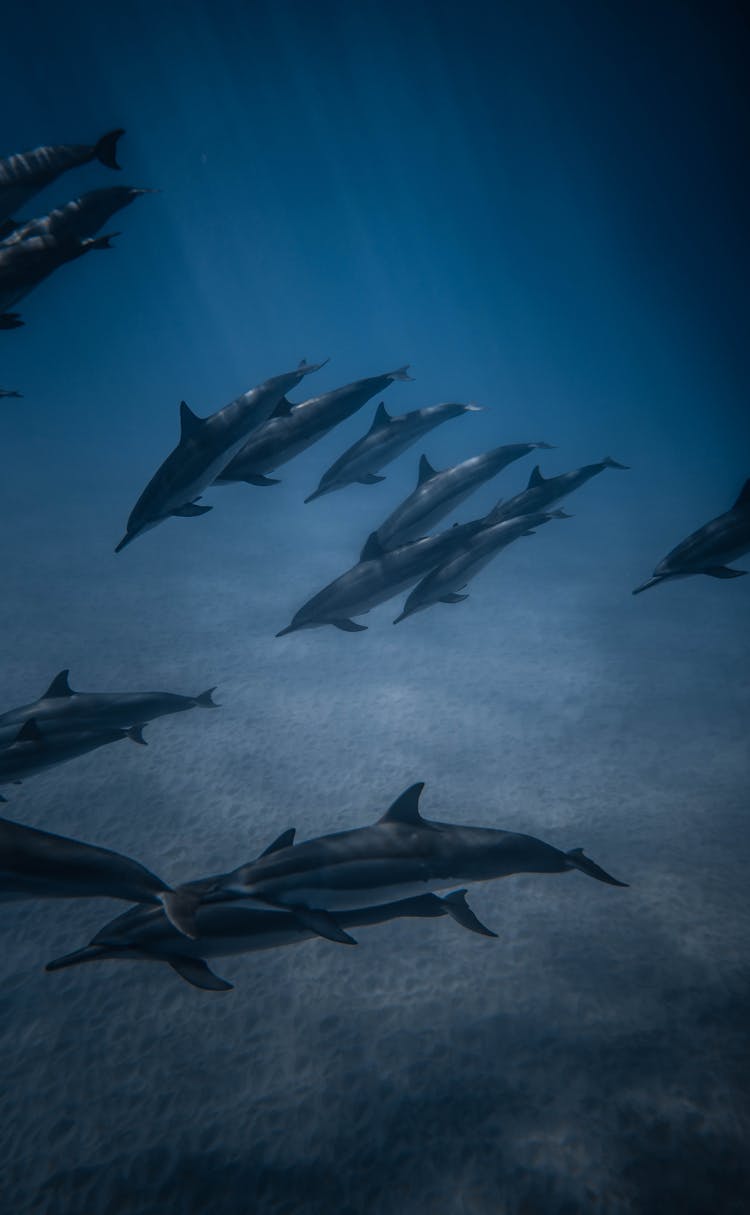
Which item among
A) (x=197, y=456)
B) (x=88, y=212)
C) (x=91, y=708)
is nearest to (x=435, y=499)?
(x=197, y=456)

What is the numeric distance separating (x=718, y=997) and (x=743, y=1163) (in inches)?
60.9

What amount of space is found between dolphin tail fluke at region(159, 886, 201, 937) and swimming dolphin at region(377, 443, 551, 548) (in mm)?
3765

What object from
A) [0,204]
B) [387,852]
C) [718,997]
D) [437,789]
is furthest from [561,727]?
[0,204]

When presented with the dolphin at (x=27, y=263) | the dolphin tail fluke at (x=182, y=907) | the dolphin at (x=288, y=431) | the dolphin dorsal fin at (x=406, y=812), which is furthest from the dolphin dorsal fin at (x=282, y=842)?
the dolphin at (x=27, y=263)

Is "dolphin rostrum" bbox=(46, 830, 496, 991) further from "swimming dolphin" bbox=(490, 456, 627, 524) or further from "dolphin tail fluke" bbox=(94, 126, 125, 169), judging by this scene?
"dolphin tail fluke" bbox=(94, 126, 125, 169)

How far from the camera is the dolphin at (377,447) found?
19.0ft

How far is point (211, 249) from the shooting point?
85.4 metres

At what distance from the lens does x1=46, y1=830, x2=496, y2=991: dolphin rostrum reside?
329 cm

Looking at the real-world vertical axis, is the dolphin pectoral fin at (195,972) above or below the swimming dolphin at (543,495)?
below

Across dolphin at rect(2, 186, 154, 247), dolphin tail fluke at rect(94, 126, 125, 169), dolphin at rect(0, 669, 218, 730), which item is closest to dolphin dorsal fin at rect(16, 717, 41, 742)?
dolphin at rect(0, 669, 218, 730)

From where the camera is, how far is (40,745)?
Result: 4.48 m

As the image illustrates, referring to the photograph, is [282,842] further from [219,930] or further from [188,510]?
[188,510]

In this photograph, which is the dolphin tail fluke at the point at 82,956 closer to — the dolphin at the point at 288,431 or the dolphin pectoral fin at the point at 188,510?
the dolphin pectoral fin at the point at 188,510

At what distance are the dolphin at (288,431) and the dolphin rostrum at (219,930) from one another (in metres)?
2.94
